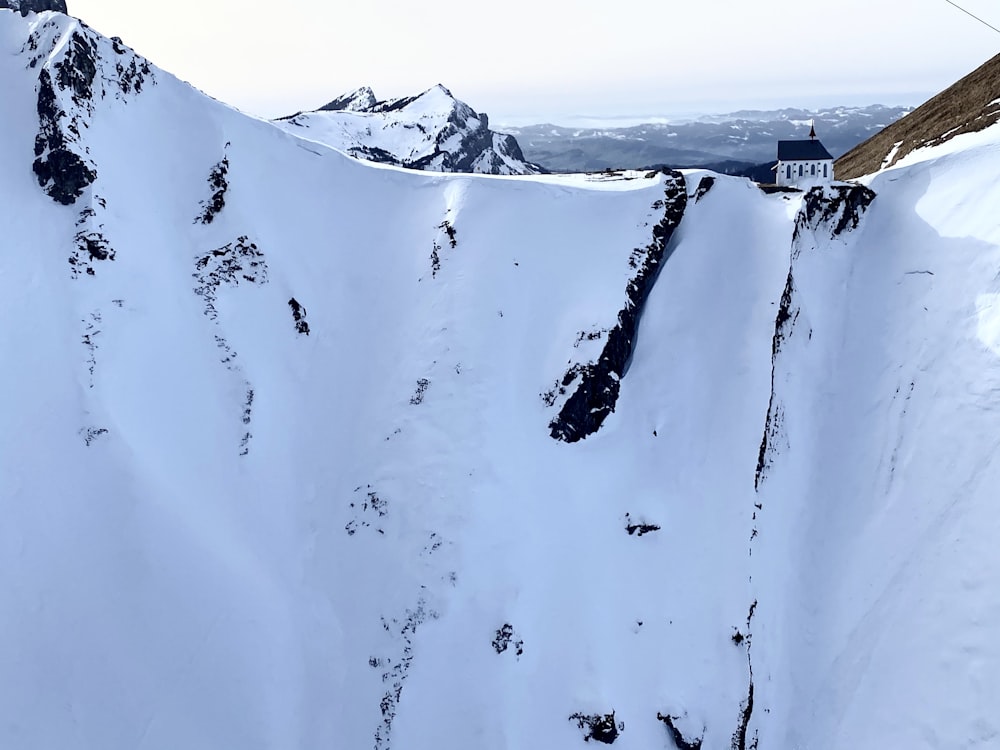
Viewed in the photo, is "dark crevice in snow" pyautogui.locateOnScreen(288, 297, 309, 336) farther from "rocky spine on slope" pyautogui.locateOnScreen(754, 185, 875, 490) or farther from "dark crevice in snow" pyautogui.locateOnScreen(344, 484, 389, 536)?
"rocky spine on slope" pyautogui.locateOnScreen(754, 185, 875, 490)

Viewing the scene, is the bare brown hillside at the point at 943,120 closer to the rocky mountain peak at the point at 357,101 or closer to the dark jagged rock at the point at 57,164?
the dark jagged rock at the point at 57,164

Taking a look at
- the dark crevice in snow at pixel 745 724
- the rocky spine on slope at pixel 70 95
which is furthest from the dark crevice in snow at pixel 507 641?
the rocky spine on slope at pixel 70 95

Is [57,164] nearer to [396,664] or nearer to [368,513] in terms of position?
[368,513]

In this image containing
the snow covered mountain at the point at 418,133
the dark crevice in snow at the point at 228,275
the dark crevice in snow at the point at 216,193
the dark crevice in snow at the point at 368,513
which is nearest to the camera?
the dark crevice in snow at the point at 368,513

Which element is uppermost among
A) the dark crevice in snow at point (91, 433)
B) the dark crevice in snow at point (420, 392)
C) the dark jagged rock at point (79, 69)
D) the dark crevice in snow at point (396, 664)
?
the dark jagged rock at point (79, 69)

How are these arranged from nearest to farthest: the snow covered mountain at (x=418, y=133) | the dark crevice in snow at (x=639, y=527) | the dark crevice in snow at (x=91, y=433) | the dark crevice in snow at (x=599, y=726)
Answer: the dark crevice in snow at (x=599, y=726)
the dark crevice in snow at (x=91, y=433)
the dark crevice in snow at (x=639, y=527)
the snow covered mountain at (x=418, y=133)

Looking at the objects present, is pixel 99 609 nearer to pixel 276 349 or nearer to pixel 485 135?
pixel 276 349

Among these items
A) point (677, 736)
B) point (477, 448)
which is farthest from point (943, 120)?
point (677, 736)
